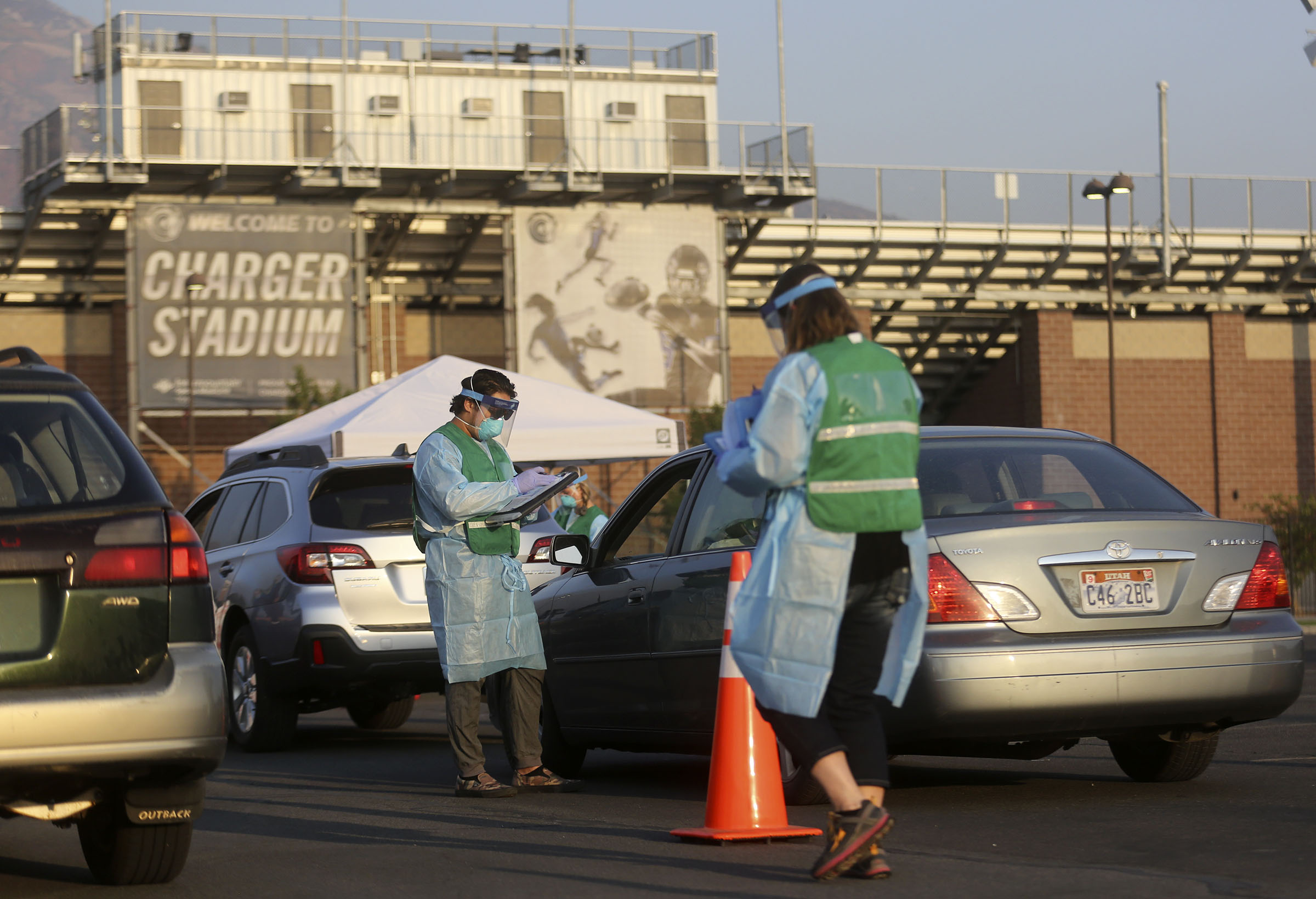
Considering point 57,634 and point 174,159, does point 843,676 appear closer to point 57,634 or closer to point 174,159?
point 57,634

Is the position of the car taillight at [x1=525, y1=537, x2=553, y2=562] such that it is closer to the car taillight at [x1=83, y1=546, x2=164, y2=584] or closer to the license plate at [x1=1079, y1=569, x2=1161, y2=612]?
the license plate at [x1=1079, y1=569, x2=1161, y2=612]

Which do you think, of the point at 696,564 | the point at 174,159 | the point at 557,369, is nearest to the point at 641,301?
the point at 557,369

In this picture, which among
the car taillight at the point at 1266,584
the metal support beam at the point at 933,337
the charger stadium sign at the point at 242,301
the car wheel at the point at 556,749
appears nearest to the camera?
the car taillight at the point at 1266,584

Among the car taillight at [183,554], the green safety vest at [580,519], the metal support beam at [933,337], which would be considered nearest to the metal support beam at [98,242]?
the metal support beam at [933,337]

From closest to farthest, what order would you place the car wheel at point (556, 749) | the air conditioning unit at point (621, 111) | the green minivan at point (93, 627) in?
1. the green minivan at point (93, 627)
2. the car wheel at point (556, 749)
3. the air conditioning unit at point (621, 111)

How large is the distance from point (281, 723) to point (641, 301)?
2906cm

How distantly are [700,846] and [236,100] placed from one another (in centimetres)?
3470

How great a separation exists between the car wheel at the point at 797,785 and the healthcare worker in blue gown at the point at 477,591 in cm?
142

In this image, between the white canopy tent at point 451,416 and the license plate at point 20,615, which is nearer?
the license plate at point 20,615

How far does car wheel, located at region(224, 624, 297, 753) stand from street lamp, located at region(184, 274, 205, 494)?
2439 cm

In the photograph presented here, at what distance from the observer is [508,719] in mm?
8297

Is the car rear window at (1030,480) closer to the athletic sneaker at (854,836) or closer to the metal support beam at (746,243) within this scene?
the athletic sneaker at (854,836)

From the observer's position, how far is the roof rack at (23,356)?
5914 mm

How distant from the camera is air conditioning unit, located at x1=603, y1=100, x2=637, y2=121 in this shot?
4053cm
